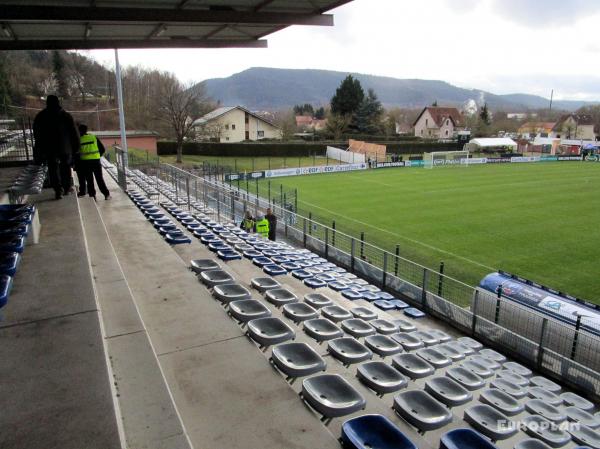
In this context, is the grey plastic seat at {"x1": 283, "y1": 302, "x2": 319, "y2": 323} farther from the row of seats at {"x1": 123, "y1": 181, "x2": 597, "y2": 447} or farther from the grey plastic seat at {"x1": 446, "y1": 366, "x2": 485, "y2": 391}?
the grey plastic seat at {"x1": 446, "y1": 366, "x2": 485, "y2": 391}

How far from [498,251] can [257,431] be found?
1596 centimetres

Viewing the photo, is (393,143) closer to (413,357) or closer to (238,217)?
(238,217)

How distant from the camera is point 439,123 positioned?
94.1 metres

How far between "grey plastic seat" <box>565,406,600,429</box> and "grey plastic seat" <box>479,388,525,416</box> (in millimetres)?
827

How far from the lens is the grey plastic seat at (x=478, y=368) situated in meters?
5.59

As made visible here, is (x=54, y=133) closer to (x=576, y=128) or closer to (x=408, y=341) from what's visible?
(x=408, y=341)

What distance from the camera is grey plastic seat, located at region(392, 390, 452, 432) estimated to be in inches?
124

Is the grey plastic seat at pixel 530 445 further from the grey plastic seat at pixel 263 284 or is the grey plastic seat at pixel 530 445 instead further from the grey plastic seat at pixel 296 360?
the grey plastic seat at pixel 263 284

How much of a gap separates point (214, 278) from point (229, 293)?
0.59 meters

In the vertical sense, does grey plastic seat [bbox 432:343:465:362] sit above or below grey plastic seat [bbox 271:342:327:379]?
below

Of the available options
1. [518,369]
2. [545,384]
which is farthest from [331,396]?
[518,369]

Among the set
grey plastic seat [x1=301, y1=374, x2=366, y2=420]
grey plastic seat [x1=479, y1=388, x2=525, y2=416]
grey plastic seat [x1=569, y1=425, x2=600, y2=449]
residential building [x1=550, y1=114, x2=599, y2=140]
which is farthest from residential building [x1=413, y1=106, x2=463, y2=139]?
grey plastic seat [x1=301, y1=374, x2=366, y2=420]

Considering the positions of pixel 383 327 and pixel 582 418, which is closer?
pixel 582 418

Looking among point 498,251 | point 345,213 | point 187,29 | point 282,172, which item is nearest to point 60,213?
point 187,29
